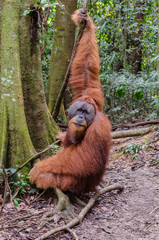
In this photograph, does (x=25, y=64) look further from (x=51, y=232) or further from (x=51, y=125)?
(x=51, y=232)

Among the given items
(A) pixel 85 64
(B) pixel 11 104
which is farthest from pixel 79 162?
(A) pixel 85 64

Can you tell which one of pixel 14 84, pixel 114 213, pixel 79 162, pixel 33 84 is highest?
pixel 14 84

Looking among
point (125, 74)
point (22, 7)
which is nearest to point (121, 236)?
point (22, 7)

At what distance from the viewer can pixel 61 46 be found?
814 centimetres

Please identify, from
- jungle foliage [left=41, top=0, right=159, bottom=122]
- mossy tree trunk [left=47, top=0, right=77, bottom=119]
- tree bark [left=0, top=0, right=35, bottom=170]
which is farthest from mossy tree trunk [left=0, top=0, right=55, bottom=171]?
jungle foliage [left=41, top=0, right=159, bottom=122]

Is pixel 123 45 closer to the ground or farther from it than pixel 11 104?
farther from it

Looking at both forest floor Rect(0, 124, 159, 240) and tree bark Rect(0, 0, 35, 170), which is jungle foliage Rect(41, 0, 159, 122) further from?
tree bark Rect(0, 0, 35, 170)

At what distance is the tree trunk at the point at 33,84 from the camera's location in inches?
164

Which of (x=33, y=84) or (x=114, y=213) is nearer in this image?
(x=114, y=213)

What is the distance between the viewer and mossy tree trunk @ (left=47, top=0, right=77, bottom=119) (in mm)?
7961

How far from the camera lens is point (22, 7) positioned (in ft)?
13.3

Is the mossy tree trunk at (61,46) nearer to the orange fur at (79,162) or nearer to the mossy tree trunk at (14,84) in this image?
the mossy tree trunk at (14,84)

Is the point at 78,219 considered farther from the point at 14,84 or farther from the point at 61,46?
the point at 61,46

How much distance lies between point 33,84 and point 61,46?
163 inches
